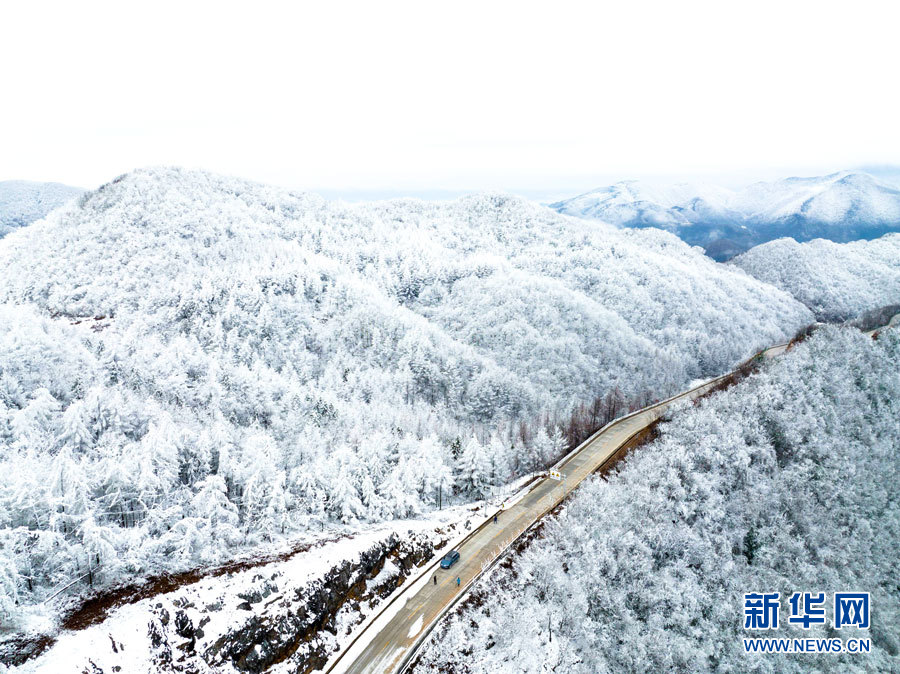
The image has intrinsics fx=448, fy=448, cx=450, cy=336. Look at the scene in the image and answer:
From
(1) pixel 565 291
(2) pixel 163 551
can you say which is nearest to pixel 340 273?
(1) pixel 565 291

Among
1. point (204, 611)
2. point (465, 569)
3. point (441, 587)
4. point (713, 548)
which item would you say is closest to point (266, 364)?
point (465, 569)

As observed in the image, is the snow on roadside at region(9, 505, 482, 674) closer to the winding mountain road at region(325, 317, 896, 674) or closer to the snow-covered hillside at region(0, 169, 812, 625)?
the winding mountain road at region(325, 317, 896, 674)

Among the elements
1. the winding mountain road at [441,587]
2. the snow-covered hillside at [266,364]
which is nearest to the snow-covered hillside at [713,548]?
the winding mountain road at [441,587]

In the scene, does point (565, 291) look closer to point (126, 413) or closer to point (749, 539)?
point (749, 539)

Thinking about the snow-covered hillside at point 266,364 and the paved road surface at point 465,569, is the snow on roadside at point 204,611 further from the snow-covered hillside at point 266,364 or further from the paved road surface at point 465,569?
the snow-covered hillside at point 266,364

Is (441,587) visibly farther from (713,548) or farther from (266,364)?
(266,364)
